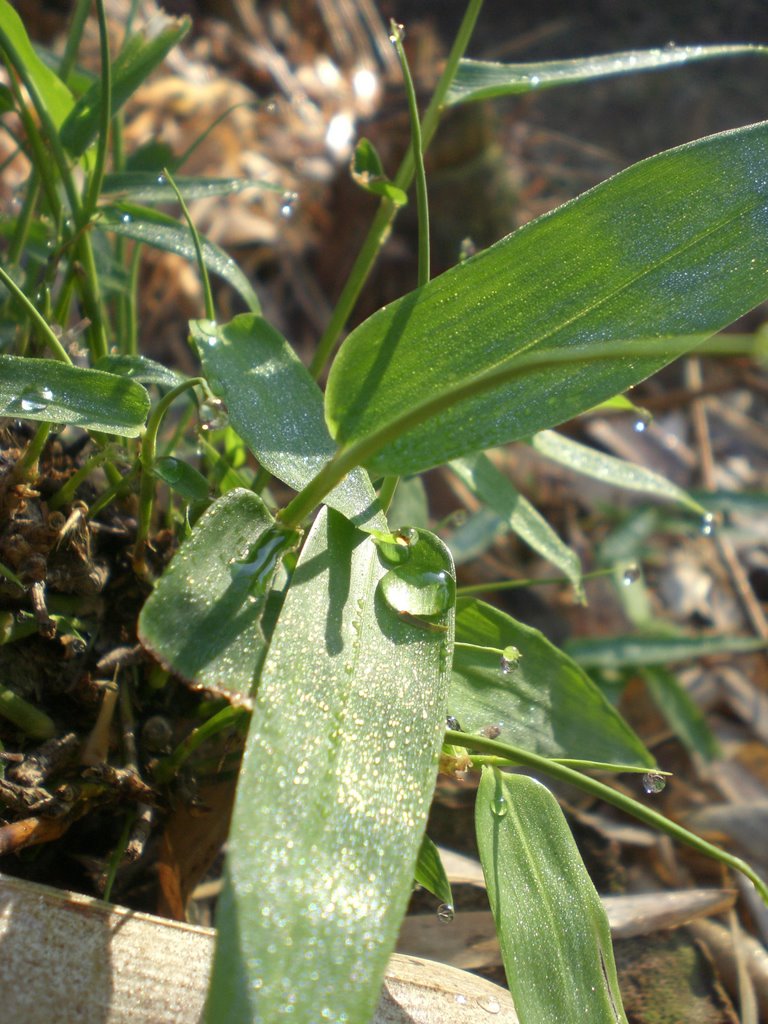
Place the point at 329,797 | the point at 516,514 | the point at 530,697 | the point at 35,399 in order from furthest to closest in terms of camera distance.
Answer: the point at 516,514, the point at 530,697, the point at 35,399, the point at 329,797

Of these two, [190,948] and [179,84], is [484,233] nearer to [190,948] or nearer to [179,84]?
[179,84]

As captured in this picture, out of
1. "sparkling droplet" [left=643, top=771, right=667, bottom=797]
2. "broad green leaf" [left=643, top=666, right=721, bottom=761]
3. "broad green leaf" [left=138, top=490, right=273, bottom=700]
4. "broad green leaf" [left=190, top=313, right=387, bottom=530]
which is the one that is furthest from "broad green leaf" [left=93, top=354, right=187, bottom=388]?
"broad green leaf" [left=643, top=666, right=721, bottom=761]

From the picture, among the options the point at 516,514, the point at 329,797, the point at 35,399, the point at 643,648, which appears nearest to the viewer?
the point at 329,797

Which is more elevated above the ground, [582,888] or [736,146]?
[736,146]

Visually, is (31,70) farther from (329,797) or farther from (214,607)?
(329,797)

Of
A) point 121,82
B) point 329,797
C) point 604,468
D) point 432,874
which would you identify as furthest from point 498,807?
point 121,82

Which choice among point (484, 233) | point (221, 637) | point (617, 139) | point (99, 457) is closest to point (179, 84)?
point (484, 233)

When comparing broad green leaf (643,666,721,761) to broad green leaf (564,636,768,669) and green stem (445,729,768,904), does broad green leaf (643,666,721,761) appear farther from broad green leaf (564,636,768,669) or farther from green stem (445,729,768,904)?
green stem (445,729,768,904)
